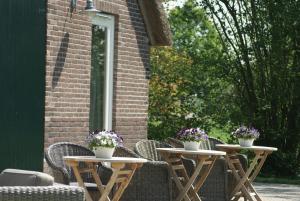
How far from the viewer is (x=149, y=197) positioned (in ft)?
28.7

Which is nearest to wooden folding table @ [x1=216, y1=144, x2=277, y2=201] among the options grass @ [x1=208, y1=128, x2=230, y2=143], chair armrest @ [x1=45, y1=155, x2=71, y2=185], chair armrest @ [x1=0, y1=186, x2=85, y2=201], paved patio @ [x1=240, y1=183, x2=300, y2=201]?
paved patio @ [x1=240, y1=183, x2=300, y2=201]

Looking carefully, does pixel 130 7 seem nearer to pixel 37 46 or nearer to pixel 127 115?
pixel 127 115

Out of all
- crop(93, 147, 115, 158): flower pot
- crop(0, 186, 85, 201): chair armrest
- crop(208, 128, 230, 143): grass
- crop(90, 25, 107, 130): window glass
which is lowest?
crop(208, 128, 230, 143): grass

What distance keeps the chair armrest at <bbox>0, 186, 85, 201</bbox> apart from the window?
6.28 meters

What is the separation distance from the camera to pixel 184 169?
31.3 feet

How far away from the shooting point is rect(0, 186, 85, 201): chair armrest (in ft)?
18.0

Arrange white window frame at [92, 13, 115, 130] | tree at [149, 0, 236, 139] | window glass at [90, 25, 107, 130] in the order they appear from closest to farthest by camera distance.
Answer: window glass at [90, 25, 107, 130] < white window frame at [92, 13, 115, 130] < tree at [149, 0, 236, 139]

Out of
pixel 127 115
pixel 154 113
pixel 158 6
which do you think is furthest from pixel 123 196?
pixel 154 113

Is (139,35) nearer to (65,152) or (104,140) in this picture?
(65,152)

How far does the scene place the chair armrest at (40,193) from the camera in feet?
18.0

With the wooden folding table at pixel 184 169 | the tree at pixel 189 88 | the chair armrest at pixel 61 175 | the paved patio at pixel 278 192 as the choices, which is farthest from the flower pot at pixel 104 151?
the tree at pixel 189 88

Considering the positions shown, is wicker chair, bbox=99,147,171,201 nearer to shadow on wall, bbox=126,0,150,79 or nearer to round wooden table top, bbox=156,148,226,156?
round wooden table top, bbox=156,148,226,156

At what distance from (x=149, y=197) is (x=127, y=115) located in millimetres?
4121

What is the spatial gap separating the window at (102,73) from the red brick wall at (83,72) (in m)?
0.09
